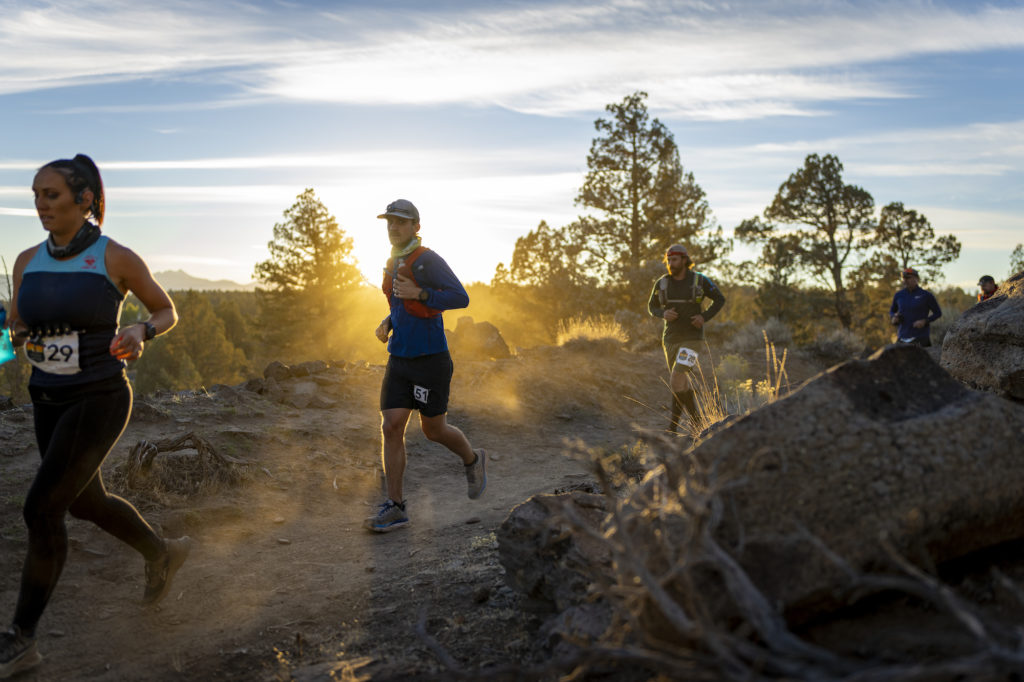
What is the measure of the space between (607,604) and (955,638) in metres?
1.16

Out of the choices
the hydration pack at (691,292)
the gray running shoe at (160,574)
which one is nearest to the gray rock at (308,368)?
the hydration pack at (691,292)

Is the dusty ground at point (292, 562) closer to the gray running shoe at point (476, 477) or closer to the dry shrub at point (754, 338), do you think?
the gray running shoe at point (476, 477)

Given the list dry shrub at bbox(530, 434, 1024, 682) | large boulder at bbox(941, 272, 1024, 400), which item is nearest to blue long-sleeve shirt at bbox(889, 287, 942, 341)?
large boulder at bbox(941, 272, 1024, 400)

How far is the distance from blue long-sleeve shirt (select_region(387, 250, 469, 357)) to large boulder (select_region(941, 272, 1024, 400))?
11.0ft

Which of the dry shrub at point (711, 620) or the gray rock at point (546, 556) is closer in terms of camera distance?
the dry shrub at point (711, 620)

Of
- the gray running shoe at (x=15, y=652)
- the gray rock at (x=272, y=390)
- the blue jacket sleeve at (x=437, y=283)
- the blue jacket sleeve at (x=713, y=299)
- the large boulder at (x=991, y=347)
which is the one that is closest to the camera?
the gray running shoe at (x=15, y=652)

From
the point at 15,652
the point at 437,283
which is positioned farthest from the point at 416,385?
the point at 15,652

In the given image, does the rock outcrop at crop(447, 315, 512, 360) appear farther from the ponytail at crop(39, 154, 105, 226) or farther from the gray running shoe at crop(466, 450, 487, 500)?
the ponytail at crop(39, 154, 105, 226)

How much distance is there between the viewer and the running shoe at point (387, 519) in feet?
17.8

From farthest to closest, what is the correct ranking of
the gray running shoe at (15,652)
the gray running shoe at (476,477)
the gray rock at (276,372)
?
the gray rock at (276,372)
the gray running shoe at (476,477)
the gray running shoe at (15,652)

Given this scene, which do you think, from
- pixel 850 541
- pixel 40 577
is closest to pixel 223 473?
pixel 40 577

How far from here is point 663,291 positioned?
7.93 metres

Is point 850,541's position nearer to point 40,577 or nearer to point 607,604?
point 607,604

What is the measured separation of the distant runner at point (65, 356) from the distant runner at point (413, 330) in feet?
6.34
